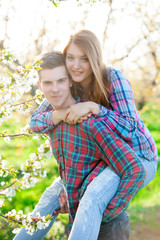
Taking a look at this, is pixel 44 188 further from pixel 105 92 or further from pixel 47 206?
pixel 105 92

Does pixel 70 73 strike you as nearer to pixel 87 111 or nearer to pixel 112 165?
pixel 87 111

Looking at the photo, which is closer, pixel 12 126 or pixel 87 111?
pixel 87 111

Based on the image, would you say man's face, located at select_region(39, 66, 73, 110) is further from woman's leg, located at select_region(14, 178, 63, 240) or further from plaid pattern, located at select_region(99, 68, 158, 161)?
woman's leg, located at select_region(14, 178, 63, 240)

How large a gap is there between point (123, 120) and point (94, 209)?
2.15 feet

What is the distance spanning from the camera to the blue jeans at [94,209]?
73.7 inches

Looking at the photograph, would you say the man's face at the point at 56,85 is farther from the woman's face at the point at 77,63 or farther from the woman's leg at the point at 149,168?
the woman's leg at the point at 149,168

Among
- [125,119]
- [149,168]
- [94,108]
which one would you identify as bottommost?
[149,168]

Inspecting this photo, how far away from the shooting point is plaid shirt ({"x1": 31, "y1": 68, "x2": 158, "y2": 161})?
7.25ft

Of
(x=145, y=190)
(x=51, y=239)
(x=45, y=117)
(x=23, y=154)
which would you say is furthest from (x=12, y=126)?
(x=45, y=117)

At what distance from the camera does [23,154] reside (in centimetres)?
727

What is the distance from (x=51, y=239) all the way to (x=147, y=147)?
1.74m

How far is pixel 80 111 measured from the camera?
7.18 feet

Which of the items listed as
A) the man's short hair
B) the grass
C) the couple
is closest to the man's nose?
the couple

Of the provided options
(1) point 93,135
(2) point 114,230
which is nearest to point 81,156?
(1) point 93,135
